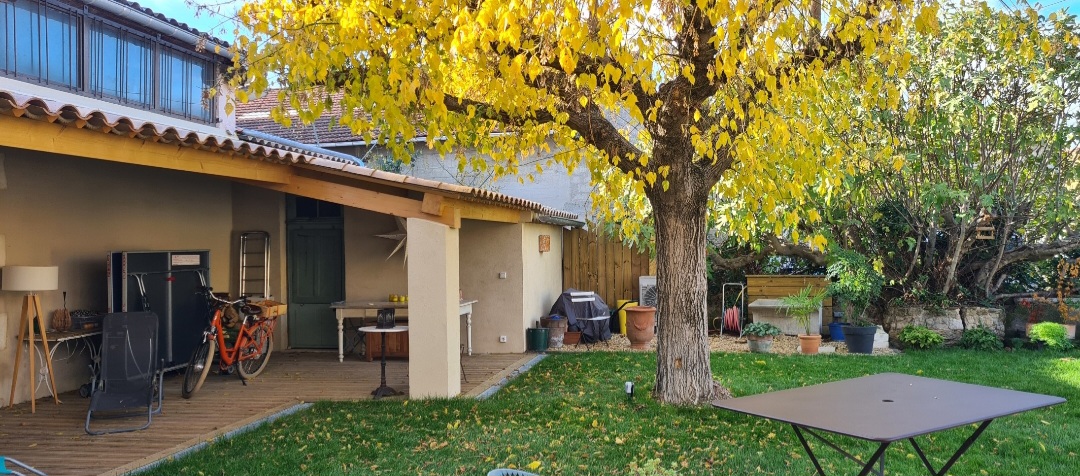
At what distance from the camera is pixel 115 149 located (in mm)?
5566

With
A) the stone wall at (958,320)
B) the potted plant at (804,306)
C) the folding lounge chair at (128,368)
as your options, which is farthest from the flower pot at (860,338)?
the folding lounge chair at (128,368)

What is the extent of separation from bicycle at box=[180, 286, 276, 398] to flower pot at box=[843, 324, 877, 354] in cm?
773

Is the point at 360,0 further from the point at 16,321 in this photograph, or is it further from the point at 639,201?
the point at 16,321

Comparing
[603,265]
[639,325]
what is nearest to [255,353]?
[639,325]

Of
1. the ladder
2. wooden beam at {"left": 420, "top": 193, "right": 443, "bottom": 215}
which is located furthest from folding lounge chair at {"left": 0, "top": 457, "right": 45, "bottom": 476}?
the ladder

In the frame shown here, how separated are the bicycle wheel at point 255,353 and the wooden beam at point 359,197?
79.3 inches

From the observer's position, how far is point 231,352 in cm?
887

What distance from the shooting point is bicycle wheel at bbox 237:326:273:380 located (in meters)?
9.12

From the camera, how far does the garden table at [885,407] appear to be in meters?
3.45

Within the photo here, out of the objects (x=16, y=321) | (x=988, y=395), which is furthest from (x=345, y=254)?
(x=988, y=395)

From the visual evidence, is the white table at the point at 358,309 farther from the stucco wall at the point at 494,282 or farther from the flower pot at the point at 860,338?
the flower pot at the point at 860,338

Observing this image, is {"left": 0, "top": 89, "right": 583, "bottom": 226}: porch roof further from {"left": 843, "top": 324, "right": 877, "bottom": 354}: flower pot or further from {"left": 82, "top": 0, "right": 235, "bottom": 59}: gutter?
{"left": 843, "top": 324, "right": 877, "bottom": 354}: flower pot

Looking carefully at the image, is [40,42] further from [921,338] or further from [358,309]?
[921,338]

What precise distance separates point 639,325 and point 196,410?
260 inches
